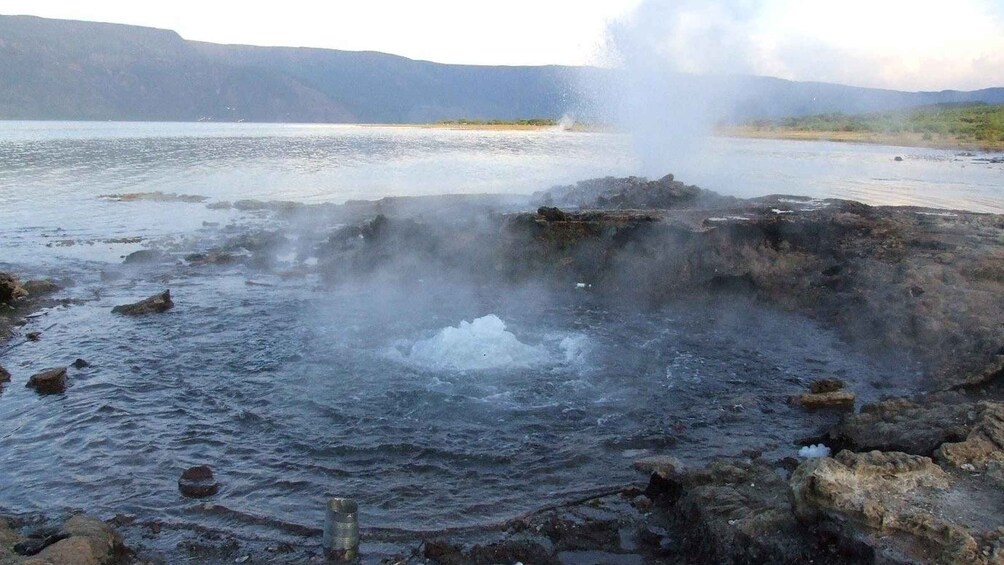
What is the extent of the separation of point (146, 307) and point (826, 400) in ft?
33.9

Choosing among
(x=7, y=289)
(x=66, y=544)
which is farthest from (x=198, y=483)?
(x=7, y=289)

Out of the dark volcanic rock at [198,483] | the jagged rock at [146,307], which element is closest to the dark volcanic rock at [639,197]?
the jagged rock at [146,307]

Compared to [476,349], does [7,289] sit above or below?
above

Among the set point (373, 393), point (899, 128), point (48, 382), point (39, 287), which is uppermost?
point (899, 128)

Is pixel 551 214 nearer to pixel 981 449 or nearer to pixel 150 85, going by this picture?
pixel 981 449

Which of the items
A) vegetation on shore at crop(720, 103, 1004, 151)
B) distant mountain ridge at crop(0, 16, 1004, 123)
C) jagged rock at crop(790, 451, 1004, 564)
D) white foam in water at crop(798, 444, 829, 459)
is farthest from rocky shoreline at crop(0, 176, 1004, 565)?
distant mountain ridge at crop(0, 16, 1004, 123)

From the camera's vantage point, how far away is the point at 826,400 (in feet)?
25.3

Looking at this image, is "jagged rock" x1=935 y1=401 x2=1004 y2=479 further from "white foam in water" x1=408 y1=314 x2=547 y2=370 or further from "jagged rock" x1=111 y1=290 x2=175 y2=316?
"jagged rock" x1=111 y1=290 x2=175 y2=316

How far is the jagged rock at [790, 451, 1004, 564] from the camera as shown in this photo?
159 inches

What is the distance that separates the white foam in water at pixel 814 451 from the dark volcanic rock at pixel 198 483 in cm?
536

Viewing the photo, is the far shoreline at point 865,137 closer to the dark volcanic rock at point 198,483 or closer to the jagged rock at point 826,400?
the jagged rock at point 826,400

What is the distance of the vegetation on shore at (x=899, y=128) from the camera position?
5697cm

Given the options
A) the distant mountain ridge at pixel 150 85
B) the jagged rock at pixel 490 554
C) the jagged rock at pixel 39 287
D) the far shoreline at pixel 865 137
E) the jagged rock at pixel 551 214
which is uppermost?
the distant mountain ridge at pixel 150 85

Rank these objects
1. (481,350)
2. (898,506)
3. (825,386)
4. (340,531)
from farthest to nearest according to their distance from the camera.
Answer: (481,350)
(825,386)
(340,531)
(898,506)
